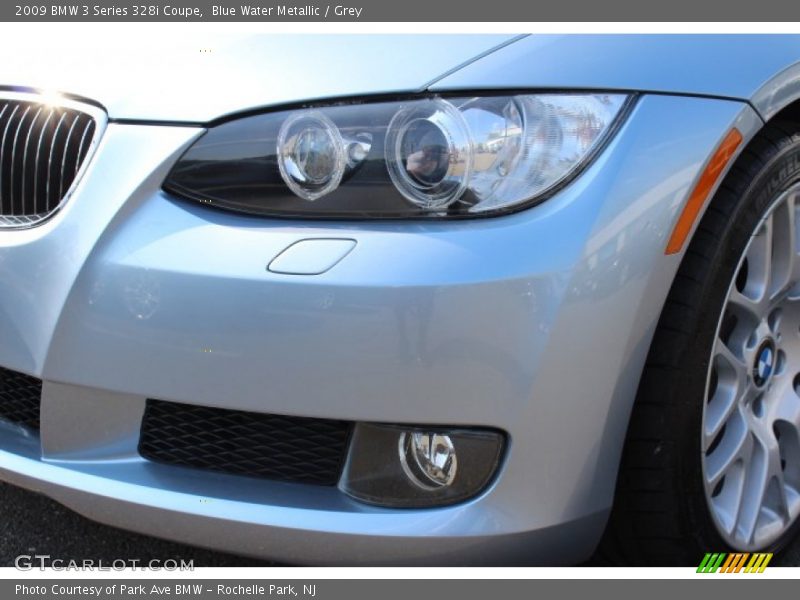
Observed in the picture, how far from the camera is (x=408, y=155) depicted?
1726 millimetres

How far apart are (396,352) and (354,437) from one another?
23 cm

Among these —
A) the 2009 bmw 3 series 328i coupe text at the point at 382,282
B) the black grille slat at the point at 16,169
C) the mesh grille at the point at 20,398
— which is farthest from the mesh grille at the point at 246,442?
the black grille slat at the point at 16,169

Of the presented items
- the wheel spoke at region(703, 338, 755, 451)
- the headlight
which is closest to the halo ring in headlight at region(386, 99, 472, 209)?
the headlight

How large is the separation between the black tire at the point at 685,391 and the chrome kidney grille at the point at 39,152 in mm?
1169

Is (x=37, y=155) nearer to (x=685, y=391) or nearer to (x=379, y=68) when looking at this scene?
(x=379, y=68)

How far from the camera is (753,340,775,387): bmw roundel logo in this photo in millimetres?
2207

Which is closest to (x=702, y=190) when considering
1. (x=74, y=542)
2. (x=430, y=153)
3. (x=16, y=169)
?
(x=430, y=153)

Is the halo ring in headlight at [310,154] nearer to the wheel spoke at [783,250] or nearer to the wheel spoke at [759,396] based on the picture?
the wheel spoke at [759,396]

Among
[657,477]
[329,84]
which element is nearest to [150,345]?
[329,84]

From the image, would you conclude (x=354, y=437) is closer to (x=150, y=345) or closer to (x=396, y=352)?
(x=396, y=352)

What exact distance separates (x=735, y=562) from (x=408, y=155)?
3.94 feet

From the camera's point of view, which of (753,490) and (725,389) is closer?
(725,389)

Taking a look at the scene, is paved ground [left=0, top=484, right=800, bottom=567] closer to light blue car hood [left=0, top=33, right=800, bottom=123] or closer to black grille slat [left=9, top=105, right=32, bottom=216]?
black grille slat [left=9, top=105, right=32, bottom=216]

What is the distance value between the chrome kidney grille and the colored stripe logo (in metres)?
1.53
